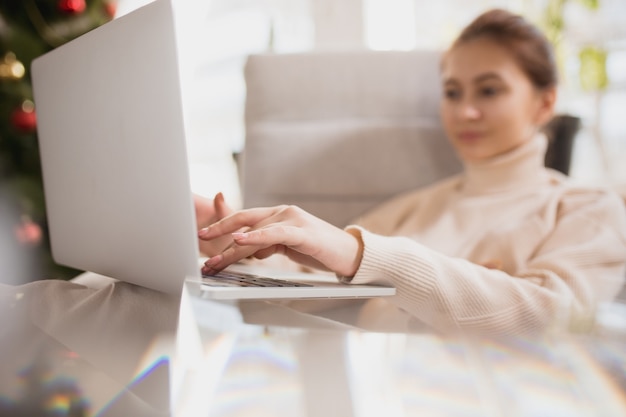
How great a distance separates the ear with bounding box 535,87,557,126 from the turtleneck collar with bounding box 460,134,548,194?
0.22ft

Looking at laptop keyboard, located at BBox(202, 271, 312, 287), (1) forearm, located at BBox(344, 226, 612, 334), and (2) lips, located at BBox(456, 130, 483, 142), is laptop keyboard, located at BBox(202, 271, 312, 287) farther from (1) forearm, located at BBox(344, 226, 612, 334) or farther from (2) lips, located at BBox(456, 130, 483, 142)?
(2) lips, located at BBox(456, 130, 483, 142)

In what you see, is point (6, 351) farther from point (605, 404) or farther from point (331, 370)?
point (605, 404)

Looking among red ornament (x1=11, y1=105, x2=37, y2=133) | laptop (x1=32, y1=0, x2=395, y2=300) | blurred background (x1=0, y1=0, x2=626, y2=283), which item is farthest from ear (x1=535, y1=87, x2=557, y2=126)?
red ornament (x1=11, y1=105, x2=37, y2=133)

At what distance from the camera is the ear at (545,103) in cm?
145

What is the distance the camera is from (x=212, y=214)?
92 cm

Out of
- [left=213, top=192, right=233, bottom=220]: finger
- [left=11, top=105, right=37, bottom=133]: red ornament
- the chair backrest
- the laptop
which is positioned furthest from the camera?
[left=11, top=105, right=37, bottom=133]: red ornament

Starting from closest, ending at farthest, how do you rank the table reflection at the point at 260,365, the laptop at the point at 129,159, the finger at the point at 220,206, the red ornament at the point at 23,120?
the table reflection at the point at 260,365 < the laptop at the point at 129,159 < the finger at the point at 220,206 < the red ornament at the point at 23,120

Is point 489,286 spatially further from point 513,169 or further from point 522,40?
point 522,40

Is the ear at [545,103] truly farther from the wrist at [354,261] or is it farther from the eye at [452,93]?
the wrist at [354,261]

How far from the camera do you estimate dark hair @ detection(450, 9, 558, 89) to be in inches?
55.0

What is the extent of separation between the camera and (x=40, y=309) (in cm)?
73

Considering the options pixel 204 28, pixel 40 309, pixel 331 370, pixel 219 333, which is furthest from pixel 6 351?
pixel 204 28

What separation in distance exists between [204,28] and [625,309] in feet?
7.55

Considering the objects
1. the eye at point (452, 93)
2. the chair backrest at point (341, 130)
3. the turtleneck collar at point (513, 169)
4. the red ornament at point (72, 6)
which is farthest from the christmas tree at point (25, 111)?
the turtleneck collar at point (513, 169)
